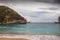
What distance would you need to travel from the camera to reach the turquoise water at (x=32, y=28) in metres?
2.30

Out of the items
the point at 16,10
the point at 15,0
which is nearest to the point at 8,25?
the point at 16,10

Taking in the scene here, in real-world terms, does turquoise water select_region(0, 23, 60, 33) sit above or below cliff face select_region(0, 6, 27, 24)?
below

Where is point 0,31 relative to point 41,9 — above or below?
below

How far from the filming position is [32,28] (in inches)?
91.3

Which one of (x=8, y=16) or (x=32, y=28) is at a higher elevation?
(x=8, y=16)

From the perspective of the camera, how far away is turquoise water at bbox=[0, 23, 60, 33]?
90.4 inches

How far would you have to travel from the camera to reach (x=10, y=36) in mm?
2293

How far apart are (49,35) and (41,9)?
446mm

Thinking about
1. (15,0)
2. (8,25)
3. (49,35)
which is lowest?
(49,35)

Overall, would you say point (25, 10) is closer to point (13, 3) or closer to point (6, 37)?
point (13, 3)

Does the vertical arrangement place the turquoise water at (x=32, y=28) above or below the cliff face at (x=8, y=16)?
below

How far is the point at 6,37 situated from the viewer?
2.29 m

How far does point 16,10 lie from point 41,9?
416 millimetres

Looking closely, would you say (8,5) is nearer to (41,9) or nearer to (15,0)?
(15,0)
